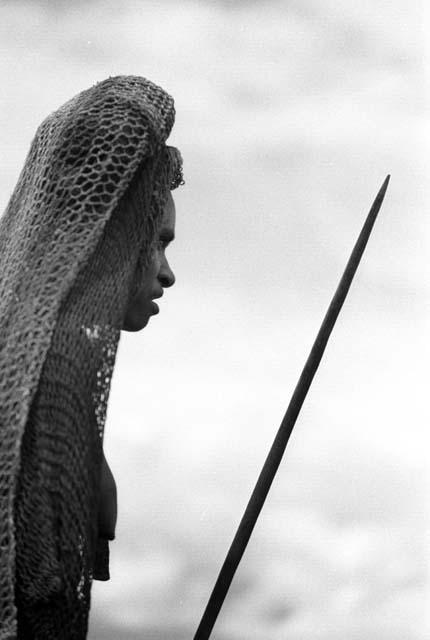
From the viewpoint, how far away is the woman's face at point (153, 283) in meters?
5.29

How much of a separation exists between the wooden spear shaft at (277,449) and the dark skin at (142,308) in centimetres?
37

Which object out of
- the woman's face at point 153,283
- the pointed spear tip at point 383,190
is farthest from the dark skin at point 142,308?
the pointed spear tip at point 383,190

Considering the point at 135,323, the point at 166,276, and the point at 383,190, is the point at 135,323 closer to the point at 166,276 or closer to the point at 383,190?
the point at 166,276

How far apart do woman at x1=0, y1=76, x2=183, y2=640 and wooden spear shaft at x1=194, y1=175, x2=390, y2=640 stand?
39 centimetres

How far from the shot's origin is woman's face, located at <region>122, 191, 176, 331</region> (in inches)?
208

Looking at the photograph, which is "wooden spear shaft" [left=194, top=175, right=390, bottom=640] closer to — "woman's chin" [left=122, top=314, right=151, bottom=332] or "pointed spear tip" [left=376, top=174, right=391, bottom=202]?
"pointed spear tip" [left=376, top=174, right=391, bottom=202]

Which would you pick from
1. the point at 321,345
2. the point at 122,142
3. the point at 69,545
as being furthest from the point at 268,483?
the point at 122,142

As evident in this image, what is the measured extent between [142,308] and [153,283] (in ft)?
0.28

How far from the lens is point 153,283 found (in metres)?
5.31

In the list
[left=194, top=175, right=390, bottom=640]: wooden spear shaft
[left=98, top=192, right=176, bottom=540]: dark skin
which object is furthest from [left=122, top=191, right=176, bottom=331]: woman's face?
[left=194, top=175, right=390, bottom=640]: wooden spear shaft

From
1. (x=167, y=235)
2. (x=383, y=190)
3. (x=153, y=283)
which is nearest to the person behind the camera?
(x=153, y=283)

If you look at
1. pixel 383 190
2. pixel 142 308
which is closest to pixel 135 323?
pixel 142 308

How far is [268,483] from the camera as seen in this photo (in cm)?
548

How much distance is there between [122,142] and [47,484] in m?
1.02
